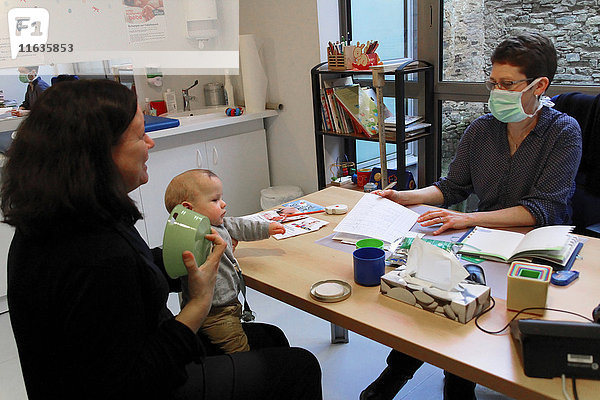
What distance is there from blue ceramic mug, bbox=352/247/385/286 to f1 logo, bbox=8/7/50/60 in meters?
2.61

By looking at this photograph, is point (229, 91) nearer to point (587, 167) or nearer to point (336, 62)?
point (336, 62)

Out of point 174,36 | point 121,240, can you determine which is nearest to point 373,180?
point 174,36

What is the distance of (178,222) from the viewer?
4.20 ft

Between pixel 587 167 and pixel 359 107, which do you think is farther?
pixel 359 107

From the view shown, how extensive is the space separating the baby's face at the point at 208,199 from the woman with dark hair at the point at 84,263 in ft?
1.14

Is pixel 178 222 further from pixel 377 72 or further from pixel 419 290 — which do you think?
pixel 377 72

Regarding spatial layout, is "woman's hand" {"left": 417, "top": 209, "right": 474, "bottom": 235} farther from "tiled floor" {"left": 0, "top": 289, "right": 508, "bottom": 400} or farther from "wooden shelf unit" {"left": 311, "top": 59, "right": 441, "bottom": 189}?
"wooden shelf unit" {"left": 311, "top": 59, "right": 441, "bottom": 189}

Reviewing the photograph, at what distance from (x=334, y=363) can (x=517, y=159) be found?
110 cm

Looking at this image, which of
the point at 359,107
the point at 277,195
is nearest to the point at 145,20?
the point at 277,195

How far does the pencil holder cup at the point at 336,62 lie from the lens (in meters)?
3.07

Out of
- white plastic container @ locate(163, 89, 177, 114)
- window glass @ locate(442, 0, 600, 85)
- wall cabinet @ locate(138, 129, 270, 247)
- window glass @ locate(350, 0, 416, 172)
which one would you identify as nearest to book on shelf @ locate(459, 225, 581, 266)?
window glass @ locate(442, 0, 600, 85)

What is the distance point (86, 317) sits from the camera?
3.20 feet

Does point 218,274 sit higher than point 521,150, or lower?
lower

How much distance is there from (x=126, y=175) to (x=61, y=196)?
18cm
